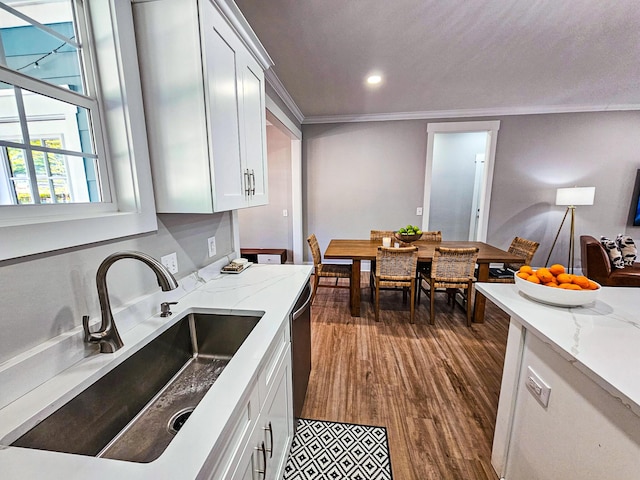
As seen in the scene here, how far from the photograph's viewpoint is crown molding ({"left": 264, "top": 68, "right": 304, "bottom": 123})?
2.73m

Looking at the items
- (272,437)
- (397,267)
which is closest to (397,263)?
(397,267)

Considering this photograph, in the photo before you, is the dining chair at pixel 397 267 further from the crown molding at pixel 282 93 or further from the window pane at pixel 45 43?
the window pane at pixel 45 43

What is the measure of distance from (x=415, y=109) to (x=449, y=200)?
2190mm

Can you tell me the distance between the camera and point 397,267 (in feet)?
9.18

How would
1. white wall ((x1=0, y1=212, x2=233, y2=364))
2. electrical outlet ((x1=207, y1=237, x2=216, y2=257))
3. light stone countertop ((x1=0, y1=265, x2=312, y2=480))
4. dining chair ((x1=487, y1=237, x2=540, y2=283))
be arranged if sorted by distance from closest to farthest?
→ light stone countertop ((x1=0, y1=265, x2=312, y2=480)) → white wall ((x1=0, y1=212, x2=233, y2=364)) → electrical outlet ((x1=207, y1=237, x2=216, y2=257)) → dining chair ((x1=487, y1=237, x2=540, y2=283))

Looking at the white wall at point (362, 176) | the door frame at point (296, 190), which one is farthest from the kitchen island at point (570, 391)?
the door frame at point (296, 190)

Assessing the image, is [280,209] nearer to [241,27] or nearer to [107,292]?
[241,27]

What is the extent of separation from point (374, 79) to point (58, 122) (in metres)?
2.82

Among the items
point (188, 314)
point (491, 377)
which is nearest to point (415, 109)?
point (491, 377)

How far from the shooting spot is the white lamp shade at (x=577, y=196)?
3.62 metres

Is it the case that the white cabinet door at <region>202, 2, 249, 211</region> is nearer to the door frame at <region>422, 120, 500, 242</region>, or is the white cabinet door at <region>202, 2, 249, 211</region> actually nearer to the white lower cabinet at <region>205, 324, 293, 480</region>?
the white lower cabinet at <region>205, 324, 293, 480</region>

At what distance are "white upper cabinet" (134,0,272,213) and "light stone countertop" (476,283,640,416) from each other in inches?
55.6

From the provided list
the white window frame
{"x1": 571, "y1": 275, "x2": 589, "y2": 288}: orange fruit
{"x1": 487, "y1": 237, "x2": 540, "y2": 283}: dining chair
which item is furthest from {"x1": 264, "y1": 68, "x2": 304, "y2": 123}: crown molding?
{"x1": 487, "y1": 237, "x2": 540, "y2": 283}: dining chair

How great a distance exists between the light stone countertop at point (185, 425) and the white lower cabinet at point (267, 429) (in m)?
0.07
